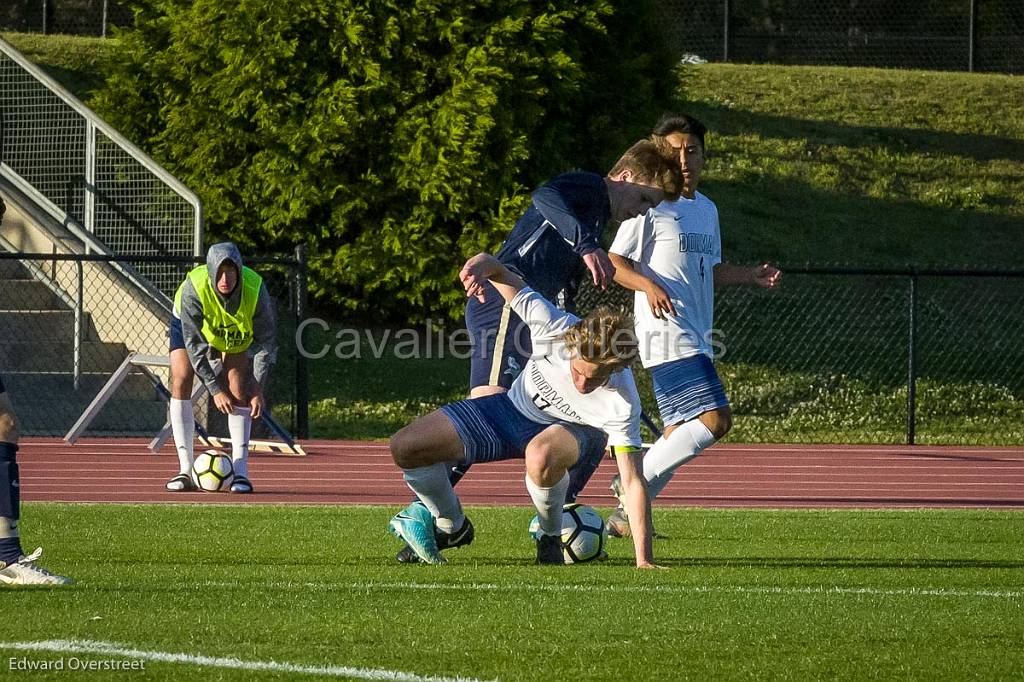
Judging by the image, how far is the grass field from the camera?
4875 mm

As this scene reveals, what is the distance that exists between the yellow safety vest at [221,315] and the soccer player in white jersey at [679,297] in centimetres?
408

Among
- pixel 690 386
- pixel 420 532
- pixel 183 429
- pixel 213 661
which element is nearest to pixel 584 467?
pixel 690 386

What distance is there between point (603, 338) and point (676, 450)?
48.9 inches

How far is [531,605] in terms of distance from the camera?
5.90m

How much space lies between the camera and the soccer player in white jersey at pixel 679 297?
304 inches

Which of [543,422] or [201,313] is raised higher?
[201,313]

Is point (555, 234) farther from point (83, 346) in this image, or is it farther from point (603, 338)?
point (83, 346)

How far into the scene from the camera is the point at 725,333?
68.0ft

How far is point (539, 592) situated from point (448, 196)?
1320 centimetres

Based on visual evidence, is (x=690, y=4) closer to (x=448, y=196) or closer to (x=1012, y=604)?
(x=448, y=196)

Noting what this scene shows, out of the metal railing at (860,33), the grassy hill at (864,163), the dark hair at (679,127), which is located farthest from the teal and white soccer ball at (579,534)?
the metal railing at (860,33)

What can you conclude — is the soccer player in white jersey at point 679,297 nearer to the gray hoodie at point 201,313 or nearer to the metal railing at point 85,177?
the gray hoodie at point 201,313
